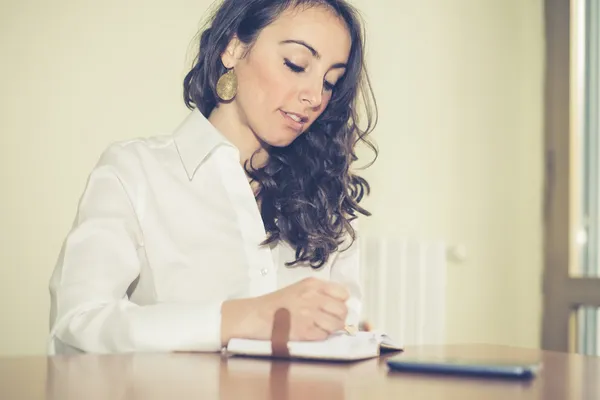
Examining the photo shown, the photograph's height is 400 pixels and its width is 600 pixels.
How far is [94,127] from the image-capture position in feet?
9.20

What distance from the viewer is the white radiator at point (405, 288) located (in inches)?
126

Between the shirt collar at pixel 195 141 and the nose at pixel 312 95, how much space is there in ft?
0.55

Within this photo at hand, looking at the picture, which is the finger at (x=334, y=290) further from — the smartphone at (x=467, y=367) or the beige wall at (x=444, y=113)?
the beige wall at (x=444, y=113)

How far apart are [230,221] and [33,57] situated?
1519mm

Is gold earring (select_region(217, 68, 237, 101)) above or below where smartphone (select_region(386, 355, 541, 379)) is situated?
above

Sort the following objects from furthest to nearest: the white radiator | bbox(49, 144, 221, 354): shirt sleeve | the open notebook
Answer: the white radiator < bbox(49, 144, 221, 354): shirt sleeve < the open notebook

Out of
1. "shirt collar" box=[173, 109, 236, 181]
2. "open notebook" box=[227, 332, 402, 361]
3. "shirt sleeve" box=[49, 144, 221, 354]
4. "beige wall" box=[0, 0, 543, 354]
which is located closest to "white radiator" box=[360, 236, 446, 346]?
"beige wall" box=[0, 0, 543, 354]

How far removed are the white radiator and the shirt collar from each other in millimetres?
1754

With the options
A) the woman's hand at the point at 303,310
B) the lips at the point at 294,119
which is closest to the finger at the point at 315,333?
the woman's hand at the point at 303,310

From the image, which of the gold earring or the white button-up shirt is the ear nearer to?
the gold earring

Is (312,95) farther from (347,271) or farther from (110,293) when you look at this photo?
(110,293)

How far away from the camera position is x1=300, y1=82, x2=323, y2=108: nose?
1.57 meters

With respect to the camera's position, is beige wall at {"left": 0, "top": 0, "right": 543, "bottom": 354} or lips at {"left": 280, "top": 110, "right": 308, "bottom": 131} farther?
→ beige wall at {"left": 0, "top": 0, "right": 543, "bottom": 354}

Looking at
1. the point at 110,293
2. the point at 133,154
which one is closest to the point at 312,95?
the point at 133,154
